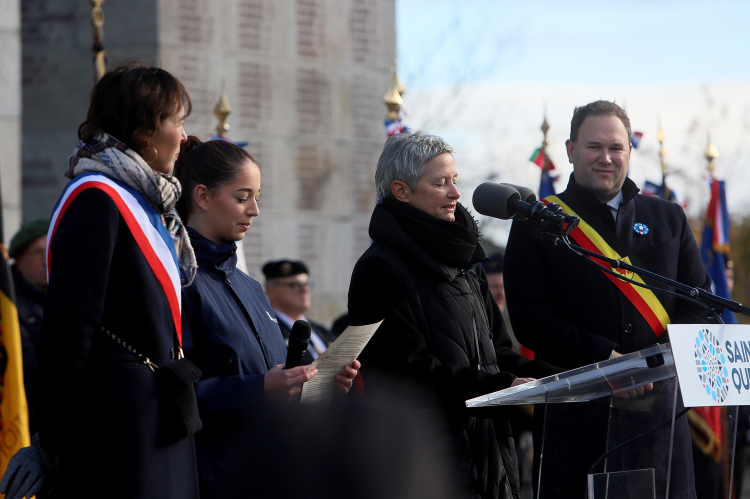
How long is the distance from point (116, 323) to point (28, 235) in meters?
2.87

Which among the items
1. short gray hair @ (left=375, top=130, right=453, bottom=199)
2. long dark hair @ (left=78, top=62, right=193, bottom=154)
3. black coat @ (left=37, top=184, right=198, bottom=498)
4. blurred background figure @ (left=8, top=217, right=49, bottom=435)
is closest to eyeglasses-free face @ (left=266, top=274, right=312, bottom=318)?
blurred background figure @ (left=8, top=217, right=49, bottom=435)

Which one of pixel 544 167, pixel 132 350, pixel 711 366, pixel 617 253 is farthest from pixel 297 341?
pixel 544 167

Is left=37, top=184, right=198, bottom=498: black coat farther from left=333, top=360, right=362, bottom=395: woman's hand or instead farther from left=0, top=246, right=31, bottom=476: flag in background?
left=0, top=246, right=31, bottom=476: flag in background

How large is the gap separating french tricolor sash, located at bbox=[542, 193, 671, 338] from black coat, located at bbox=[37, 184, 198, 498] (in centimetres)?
175

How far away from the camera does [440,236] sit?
10.7 ft

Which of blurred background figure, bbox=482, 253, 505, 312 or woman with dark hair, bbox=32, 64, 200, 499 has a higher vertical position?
woman with dark hair, bbox=32, 64, 200, 499

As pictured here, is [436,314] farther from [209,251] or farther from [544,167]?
[544,167]

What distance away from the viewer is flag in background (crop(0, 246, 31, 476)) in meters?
4.43

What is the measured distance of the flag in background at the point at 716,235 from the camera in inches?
332

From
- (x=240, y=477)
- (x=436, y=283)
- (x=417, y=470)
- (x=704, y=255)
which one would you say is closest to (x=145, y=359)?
(x=240, y=477)

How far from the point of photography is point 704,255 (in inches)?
341

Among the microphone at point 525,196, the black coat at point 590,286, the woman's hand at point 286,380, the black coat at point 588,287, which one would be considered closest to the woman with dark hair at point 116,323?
the woman's hand at point 286,380

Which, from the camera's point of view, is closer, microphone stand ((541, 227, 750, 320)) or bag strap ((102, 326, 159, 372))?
bag strap ((102, 326, 159, 372))

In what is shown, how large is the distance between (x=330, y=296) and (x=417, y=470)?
244 inches
